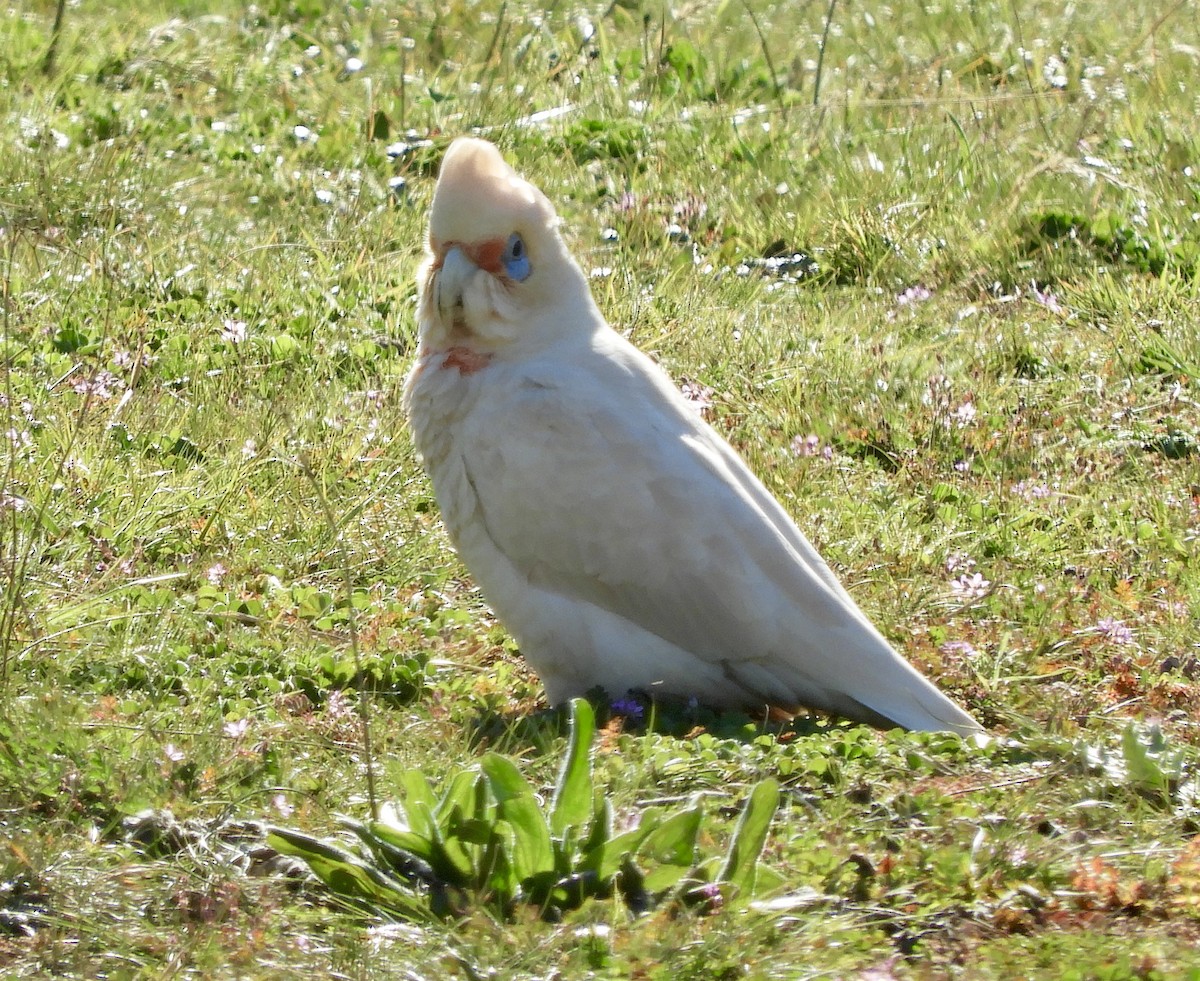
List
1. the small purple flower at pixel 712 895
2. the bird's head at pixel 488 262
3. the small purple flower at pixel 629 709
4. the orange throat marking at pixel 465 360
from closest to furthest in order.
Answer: the small purple flower at pixel 712 895
the small purple flower at pixel 629 709
the bird's head at pixel 488 262
the orange throat marking at pixel 465 360

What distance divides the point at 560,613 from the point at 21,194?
3.23 meters

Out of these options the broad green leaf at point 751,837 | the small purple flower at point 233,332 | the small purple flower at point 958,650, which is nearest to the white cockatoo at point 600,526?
the small purple flower at point 958,650

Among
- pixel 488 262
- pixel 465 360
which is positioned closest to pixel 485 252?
pixel 488 262

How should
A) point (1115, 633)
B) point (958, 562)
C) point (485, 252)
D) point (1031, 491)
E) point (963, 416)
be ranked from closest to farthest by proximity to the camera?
point (485, 252)
point (1115, 633)
point (958, 562)
point (1031, 491)
point (963, 416)

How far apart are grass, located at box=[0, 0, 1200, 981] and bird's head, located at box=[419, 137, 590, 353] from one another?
0.64m

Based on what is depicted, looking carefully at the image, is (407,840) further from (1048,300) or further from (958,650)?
(1048,300)

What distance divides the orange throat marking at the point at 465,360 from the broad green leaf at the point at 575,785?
52.2 inches

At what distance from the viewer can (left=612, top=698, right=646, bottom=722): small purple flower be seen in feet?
12.0

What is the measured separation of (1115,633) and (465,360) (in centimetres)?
171

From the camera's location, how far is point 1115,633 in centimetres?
397

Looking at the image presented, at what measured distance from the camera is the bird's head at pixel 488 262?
12.5ft

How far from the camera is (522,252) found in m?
3.92

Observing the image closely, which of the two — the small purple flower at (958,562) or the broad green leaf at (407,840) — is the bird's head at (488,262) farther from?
the broad green leaf at (407,840)

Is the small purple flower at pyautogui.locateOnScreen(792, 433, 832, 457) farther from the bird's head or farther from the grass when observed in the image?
the bird's head
